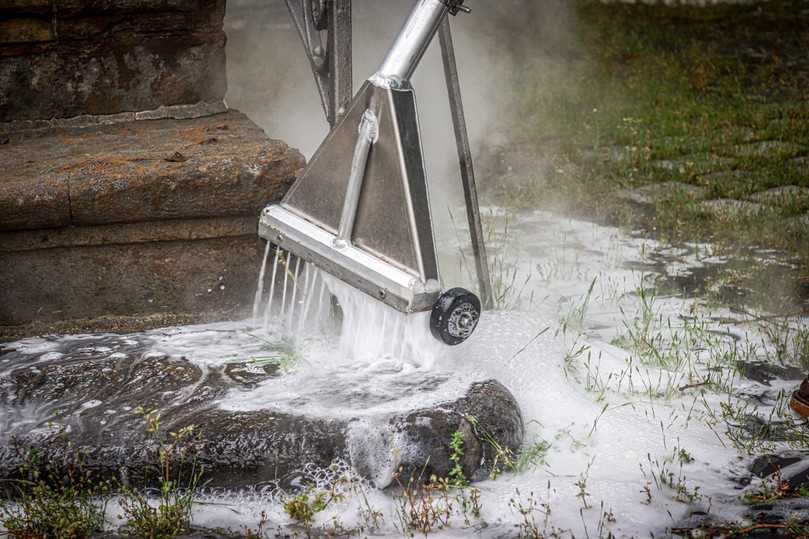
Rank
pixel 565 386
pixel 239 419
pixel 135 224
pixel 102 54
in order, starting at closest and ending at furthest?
pixel 239 419, pixel 565 386, pixel 135 224, pixel 102 54

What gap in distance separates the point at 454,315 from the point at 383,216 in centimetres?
36

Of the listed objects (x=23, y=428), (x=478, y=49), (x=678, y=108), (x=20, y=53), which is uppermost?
(x=478, y=49)

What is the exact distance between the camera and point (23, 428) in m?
2.51

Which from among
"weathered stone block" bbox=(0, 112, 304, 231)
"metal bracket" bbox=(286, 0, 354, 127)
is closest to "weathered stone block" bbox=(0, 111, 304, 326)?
"weathered stone block" bbox=(0, 112, 304, 231)

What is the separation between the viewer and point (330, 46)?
123 inches

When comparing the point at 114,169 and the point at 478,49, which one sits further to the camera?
the point at 478,49

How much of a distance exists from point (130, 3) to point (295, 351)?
5.15 feet

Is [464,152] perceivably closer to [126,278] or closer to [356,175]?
[356,175]

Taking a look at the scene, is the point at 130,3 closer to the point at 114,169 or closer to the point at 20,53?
the point at 20,53

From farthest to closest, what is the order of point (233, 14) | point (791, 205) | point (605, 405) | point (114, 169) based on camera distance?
point (233, 14) < point (791, 205) < point (114, 169) < point (605, 405)

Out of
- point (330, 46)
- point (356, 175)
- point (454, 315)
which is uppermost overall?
point (330, 46)

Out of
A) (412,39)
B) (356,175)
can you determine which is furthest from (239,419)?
(412,39)

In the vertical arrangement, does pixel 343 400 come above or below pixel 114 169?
below

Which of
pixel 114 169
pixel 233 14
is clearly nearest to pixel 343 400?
pixel 114 169
